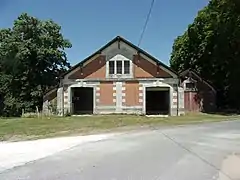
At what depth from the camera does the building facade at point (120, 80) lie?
3719 cm

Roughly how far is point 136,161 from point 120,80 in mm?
26576

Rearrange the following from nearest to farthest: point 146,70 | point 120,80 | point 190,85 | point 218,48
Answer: point 120,80 → point 146,70 → point 218,48 → point 190,85

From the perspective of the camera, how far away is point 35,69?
47.9 meters

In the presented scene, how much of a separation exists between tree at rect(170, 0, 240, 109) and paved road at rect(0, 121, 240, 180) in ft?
81.3

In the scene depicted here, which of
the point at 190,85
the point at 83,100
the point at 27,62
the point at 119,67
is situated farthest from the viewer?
the point at 27,62

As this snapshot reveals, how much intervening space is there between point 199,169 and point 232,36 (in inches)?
1303

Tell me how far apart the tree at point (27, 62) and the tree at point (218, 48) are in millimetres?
16682

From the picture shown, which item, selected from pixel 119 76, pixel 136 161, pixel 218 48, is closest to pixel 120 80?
pixel 119 76

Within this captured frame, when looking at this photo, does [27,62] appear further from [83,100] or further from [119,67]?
[119,67]

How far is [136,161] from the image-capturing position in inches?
428

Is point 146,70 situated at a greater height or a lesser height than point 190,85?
greater

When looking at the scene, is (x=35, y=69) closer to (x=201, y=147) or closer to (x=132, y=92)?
(x=132, y=92)

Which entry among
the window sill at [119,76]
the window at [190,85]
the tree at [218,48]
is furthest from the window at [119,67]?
the tree at [218,48]

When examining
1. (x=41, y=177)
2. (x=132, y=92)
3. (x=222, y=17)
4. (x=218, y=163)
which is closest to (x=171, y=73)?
(x=132, y=92)
